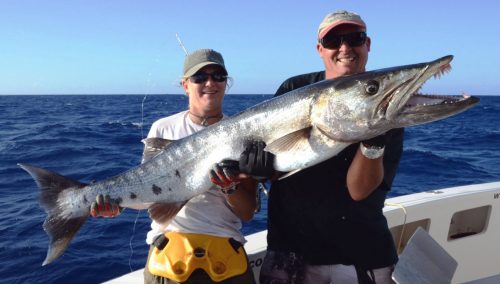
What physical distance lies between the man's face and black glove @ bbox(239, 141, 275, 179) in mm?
948

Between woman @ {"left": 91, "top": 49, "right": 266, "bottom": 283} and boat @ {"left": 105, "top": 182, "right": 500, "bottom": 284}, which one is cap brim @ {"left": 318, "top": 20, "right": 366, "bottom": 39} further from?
boat @ {"left": 105, "top": 182, "right": 500, "bottom": 284}

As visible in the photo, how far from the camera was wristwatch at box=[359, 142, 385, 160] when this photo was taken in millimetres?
2834

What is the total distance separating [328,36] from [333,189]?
49.0 inches

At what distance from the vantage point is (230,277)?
3285mm

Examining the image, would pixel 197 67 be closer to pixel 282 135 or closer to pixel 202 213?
pixel 282 135

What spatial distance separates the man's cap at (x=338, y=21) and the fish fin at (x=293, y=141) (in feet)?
3.09

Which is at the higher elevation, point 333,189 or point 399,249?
point 333,189

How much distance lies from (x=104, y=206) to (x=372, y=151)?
2.33m

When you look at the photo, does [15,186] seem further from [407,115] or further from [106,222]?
[407,115]

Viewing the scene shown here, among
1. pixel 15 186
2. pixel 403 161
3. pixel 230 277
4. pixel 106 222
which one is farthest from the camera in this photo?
pixel 403 161

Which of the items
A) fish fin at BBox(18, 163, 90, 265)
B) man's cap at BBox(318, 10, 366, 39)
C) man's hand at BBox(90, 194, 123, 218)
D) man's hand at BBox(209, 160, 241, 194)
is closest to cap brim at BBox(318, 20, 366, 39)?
man's cap at BBox(318, 10, 366, 39)

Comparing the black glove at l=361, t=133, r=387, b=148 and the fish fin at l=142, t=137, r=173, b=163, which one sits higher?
the black glove at l=361, t=133, r=387, b=148

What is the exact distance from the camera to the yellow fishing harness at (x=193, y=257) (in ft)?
10.5

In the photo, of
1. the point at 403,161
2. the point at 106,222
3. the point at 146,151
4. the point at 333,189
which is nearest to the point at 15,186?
the point at 106,222
